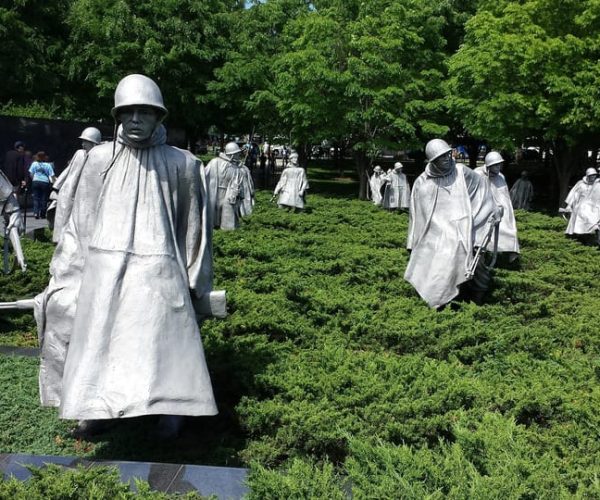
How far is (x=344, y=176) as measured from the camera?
45.3 m

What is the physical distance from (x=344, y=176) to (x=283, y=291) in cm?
3625

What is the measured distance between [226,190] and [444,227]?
8.03m

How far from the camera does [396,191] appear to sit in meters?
26.3

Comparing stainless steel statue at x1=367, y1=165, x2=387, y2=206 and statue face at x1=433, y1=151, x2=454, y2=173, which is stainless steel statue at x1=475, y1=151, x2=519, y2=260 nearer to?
statue face at x1=433, y1=151, x2=454, y2=173

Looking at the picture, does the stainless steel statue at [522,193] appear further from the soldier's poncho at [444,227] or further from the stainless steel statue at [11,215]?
A: the stainless steel statue at [11,215]

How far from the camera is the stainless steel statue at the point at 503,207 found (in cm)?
1290

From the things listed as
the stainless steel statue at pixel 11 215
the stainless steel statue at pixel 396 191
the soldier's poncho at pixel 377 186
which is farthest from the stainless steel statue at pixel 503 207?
the soldier's poncho at pixel 377 186

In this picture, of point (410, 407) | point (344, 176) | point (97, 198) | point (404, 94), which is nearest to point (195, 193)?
point (97, 198)

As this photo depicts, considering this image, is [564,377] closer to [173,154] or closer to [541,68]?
[173,154]

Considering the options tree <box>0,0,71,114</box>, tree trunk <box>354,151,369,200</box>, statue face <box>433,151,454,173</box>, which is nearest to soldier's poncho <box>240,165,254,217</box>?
statue face <box>433,151,454,173</box>

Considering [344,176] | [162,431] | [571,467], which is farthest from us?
[344,176]

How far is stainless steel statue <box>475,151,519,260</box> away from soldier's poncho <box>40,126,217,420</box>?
8.06m

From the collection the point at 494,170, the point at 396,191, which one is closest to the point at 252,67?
the point at 396,191

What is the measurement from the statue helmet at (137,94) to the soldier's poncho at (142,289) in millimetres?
247
